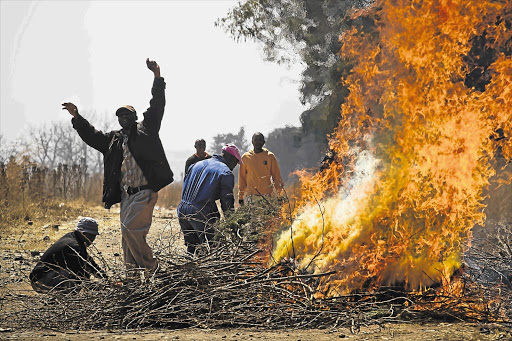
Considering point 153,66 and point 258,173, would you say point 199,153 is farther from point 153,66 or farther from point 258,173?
point 153,66

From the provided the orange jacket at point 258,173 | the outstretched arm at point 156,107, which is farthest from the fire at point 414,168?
the orange jacket at point 258,173

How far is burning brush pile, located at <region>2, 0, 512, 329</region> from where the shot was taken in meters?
4.35

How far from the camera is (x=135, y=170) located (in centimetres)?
543

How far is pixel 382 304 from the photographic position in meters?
4.70

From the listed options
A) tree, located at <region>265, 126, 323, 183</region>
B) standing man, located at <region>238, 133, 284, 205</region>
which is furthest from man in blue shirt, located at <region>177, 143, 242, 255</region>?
tree, located at <region>265, 126, 323, 183</region>

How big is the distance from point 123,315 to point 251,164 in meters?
4.14

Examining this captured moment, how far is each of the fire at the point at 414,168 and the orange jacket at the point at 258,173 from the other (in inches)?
93.5

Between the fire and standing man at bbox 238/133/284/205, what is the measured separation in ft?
7.80

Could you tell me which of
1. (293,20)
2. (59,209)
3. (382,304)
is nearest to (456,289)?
(382,304)

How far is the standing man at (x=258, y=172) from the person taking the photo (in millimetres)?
8172

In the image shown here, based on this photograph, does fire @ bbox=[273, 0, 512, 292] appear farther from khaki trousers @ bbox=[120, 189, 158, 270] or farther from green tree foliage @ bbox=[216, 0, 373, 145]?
green tree foliage @ bbox=[216, 0, 373, 145]

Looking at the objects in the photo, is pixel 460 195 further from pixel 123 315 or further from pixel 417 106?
pixel 123 315

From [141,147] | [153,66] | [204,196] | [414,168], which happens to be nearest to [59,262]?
[141,147]

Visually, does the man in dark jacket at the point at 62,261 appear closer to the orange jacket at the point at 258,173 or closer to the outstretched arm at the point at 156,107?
the outstretched arm at the point at 156,107
